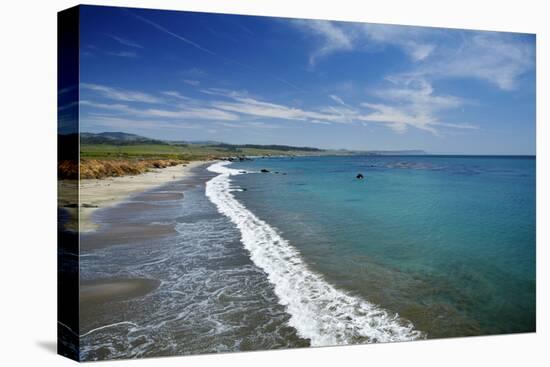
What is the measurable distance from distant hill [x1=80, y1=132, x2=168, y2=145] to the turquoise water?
1.66 meters

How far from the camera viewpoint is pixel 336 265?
6316mm

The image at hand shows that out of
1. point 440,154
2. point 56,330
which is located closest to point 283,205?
point 440,154

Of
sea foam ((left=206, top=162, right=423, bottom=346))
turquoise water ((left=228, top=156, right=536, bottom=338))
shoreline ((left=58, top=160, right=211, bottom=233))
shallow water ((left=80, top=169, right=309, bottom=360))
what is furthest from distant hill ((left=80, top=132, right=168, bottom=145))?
sea foam ((left=206, top=162, right=423, bottom=346))

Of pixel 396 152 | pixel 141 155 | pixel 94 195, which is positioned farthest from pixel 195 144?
pixel 396 152

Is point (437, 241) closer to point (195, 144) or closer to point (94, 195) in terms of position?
point (195, 144)

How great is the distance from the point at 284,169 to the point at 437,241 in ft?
7.67

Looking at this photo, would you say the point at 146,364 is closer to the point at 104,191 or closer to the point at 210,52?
the point at 104,191

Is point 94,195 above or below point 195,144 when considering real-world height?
below

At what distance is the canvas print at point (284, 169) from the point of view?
5.06m

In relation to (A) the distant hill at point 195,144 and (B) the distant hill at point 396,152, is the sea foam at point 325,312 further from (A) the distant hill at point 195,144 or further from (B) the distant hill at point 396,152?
(B) the distant hill at point 396,152

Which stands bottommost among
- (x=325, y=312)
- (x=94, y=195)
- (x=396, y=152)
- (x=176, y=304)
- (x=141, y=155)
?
(x=325, y=312)

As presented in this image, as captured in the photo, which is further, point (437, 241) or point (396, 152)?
point (396, 152)

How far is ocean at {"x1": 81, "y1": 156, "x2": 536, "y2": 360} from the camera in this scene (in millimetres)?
5074

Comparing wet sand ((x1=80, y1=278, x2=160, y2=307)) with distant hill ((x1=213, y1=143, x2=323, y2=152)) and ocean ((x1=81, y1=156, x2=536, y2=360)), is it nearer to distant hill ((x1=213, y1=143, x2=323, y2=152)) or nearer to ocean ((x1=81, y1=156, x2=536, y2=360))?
ocean ((x1=81, y1=156, x2=536, y2=360))
